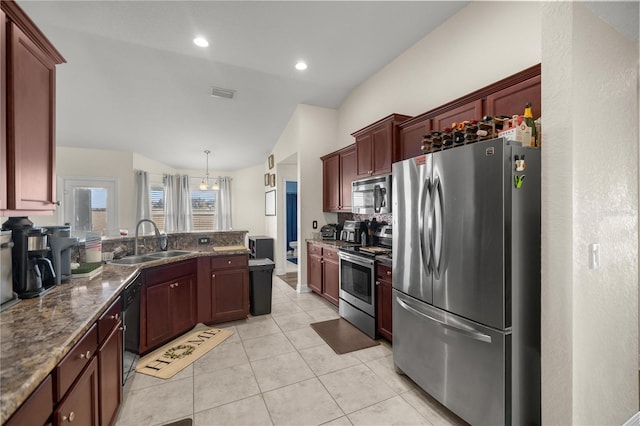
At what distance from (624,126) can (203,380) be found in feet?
11.2

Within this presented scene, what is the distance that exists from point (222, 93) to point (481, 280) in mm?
3989

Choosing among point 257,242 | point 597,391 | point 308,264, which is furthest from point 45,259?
point 257,242

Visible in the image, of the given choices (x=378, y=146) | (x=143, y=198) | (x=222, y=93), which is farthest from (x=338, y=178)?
(x=143, y=198)

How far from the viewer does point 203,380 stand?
89.0 inches

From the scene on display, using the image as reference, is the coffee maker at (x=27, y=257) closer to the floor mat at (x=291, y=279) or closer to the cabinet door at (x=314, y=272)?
the cabinet door at (x=314, y=272)

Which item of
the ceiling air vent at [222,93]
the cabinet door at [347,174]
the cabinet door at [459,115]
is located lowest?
the cabinet door at [347,174]

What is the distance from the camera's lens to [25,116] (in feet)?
4.47

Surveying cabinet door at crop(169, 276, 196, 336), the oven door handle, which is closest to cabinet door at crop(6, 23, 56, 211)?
cabinet door at crop(169, 276, 196, 336)

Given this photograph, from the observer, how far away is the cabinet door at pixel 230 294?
3297 mm

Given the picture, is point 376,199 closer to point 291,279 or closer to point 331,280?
point 331,280

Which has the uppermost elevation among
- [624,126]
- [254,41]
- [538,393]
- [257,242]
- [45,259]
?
[254,41]

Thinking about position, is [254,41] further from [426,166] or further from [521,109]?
[521,109]

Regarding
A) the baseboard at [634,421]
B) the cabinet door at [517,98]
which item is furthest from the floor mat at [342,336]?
the cabinet door at [517,98]

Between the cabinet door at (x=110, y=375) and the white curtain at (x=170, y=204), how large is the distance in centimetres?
542
